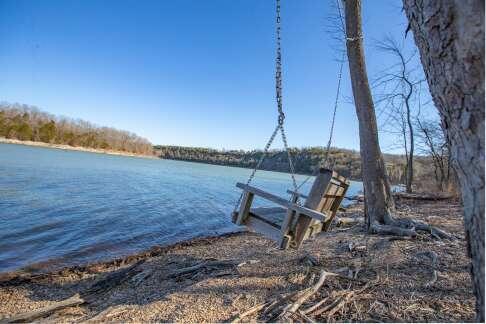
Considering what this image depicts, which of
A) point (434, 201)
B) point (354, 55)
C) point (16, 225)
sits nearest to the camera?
point (354, 55)

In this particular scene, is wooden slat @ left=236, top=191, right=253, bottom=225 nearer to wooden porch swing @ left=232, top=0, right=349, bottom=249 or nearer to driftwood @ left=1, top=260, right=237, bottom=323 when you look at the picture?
wooden porch swing @ left=232, top=0, right=349, bottom=249

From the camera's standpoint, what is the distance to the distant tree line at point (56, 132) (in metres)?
76.2

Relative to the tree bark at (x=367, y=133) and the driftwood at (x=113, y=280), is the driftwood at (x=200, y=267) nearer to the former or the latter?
the driftwood at (x=113, y=280)

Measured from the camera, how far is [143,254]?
27.8ft

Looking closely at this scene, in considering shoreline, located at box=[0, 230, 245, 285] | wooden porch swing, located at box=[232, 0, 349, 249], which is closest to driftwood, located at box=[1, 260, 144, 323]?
shoreline, located at box=[0, 230, 245, 285]

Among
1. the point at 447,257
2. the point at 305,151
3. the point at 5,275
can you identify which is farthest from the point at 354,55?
the point at 305,151

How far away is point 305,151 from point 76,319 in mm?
55493

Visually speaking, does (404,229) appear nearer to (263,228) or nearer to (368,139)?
(368,139)

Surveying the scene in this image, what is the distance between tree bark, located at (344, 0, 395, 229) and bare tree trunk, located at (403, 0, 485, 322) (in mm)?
5374

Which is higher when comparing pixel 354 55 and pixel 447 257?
pixel 354 55

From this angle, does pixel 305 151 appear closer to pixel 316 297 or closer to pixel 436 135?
pixel 436 135

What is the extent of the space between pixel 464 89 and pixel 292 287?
315 cm

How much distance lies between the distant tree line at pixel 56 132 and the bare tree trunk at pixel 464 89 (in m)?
92.2

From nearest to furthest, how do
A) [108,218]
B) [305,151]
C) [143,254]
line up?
[143,254] → [108,218] → [305,151]
